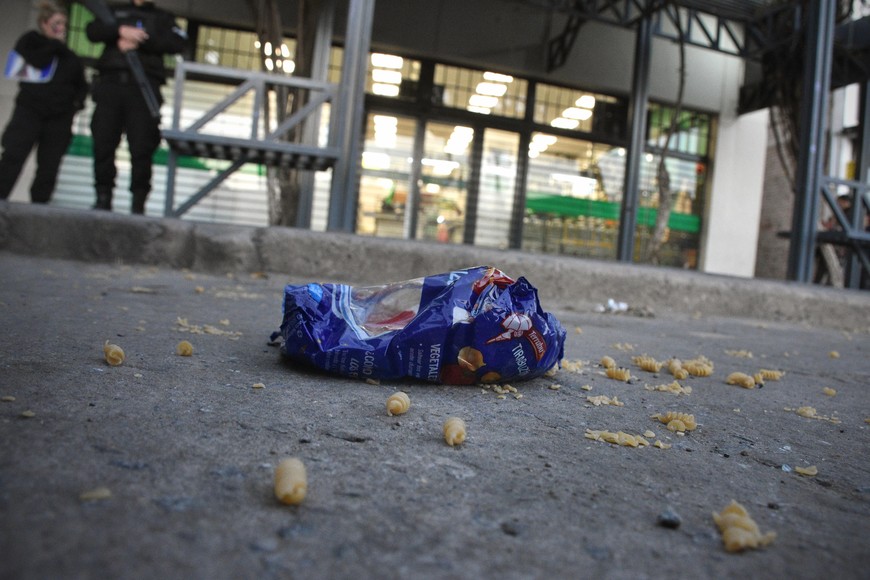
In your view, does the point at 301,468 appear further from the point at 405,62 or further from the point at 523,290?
the point at 405,62

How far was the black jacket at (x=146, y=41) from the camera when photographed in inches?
195

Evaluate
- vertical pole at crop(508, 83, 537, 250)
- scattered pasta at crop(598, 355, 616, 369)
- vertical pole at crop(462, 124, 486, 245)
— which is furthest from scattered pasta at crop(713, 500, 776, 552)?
vertical pole at crop(508, 83, 537, 250)

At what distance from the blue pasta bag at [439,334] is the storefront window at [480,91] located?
8197 millimetres

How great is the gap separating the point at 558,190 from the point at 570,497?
9.54m

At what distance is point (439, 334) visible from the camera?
1.75m

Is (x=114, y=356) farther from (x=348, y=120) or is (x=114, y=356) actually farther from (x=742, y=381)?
(x=348, y=120)

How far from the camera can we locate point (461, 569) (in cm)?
82

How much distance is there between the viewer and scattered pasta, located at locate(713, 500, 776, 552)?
936 millimetres

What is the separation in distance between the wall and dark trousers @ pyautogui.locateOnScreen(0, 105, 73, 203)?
3.54 metres

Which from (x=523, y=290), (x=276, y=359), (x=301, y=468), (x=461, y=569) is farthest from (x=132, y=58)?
(x=461, y=569)

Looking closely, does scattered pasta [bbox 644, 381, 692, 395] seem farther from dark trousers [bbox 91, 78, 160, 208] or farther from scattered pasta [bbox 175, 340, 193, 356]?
dark trousers [bbox 91, 78, 160, 208]

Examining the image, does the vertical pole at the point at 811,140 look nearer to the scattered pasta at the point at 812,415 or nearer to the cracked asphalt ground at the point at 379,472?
the cracked asphalt ground at the point at 379,472

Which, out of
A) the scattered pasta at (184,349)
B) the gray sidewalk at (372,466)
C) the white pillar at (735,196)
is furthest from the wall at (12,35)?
the white pillar at (735,196)

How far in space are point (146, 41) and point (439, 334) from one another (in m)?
4.57
